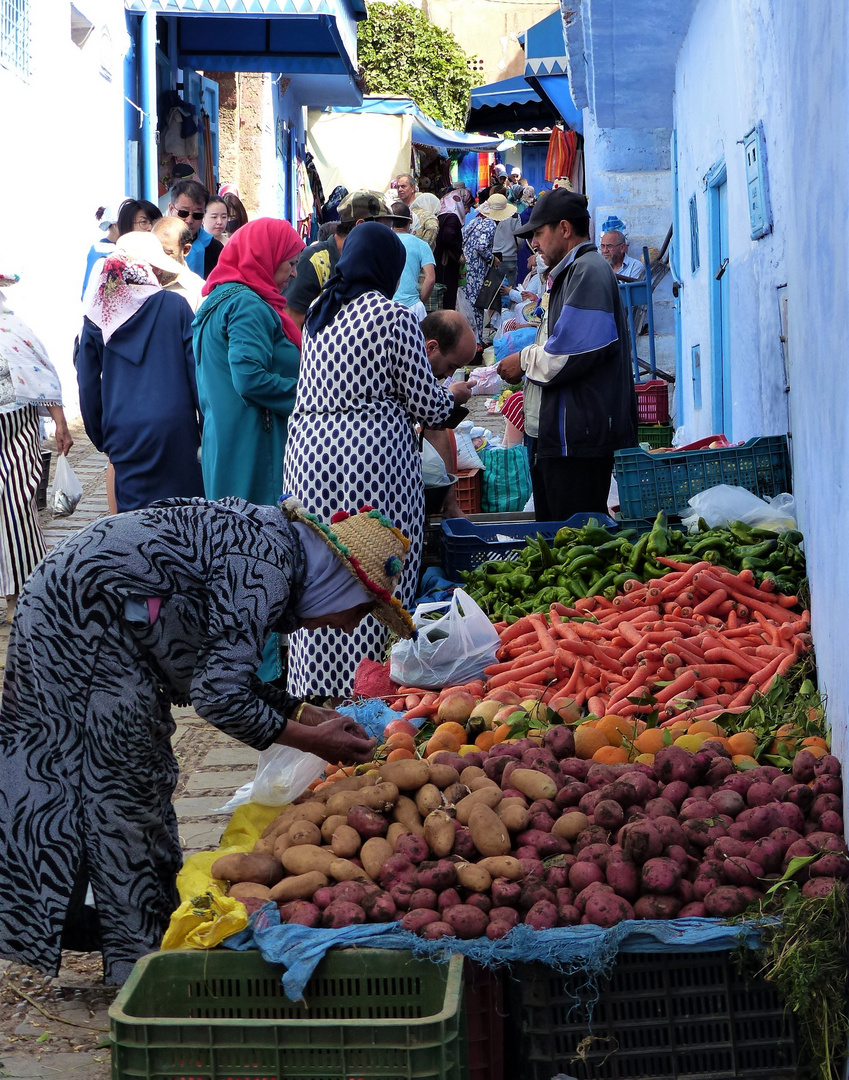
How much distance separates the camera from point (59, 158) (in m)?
10.8

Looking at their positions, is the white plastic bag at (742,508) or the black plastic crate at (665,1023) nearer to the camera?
the black plastic crate at (665,1023)

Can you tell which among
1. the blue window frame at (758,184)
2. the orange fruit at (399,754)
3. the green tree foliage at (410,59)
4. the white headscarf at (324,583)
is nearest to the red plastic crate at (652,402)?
the blue window frame at (758,184)

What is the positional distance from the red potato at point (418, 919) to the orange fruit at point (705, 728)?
124 cm

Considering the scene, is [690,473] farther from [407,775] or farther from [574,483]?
[407,775]

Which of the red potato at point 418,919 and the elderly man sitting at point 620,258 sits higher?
the elderly man sitting at point 620,258

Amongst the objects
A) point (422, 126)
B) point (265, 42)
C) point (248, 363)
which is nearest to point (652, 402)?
point (248, 363)

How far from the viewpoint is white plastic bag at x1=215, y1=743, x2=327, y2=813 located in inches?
128

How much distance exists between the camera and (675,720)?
12.4ft

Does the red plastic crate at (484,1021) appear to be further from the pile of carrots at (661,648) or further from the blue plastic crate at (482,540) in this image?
Result: the blue plastic crate at (482,540)

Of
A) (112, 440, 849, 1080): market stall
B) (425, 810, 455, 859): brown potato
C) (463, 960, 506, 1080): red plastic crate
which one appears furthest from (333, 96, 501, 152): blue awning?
(463, 960, 506, 1080): red plastic crate

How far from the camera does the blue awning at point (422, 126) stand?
22344 millimetres

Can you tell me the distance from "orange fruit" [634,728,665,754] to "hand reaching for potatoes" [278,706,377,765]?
86cm

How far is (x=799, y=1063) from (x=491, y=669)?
220cm

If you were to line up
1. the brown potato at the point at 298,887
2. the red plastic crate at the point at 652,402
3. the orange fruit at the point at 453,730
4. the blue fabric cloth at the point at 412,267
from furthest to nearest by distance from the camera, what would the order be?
the red plastic crate at the point at 652,402
the blue fabric cloth at the point at 412,267
the orange fruit at the point at 453,730
the brown potato at the point at 298,887
